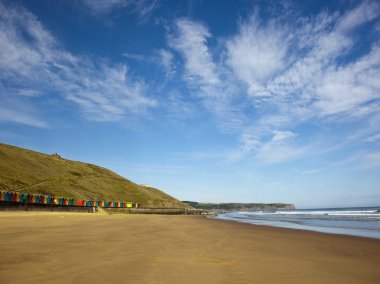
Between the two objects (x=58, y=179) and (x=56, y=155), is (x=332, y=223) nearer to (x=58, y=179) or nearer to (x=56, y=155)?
(x=58, y=179)

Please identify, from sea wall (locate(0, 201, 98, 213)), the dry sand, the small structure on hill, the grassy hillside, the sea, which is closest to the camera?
the dry sand

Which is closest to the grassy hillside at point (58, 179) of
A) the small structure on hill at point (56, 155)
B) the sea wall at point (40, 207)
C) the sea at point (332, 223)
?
the small structure on hill at point (56, 155)

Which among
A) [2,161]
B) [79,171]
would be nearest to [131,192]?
[79,171]

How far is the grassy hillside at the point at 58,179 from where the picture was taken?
6694cm

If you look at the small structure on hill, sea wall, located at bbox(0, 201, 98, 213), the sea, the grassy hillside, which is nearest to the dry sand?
the sea

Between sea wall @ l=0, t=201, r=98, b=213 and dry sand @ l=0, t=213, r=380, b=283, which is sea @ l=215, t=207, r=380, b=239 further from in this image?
sea wall @ l=0, t=201, r=98, b=213

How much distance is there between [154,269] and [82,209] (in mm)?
50482

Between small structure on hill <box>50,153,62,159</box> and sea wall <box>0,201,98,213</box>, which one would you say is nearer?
sea wall <box>0,201,98,213</box>

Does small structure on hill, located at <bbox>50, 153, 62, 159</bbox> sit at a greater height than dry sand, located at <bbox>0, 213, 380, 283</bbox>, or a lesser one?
greater

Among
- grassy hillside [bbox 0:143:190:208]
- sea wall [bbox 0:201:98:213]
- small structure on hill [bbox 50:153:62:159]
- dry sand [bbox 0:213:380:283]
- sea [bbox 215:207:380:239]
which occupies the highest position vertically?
small structure on hill [bbox 50:153:62:159]

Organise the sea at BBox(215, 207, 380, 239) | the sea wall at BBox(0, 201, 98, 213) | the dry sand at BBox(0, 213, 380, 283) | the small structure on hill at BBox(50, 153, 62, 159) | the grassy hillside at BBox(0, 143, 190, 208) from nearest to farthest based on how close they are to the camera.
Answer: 1. the dry sand at BBox(0, 213, 380, 283)
2. the sea at BBox(215, 207, 380, 239)
3. the sea wall at BBox(0, 201, 98, 213)
4. the grassy hillside at BBox(0, 143, 190, 208)
5. the small structure on hill at BBox(50, 153, 62, 159)

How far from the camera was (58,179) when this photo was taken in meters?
A: 84.3

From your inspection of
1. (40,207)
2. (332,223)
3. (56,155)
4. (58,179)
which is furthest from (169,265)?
(56,155)

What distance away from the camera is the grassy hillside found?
6694 centimetres
